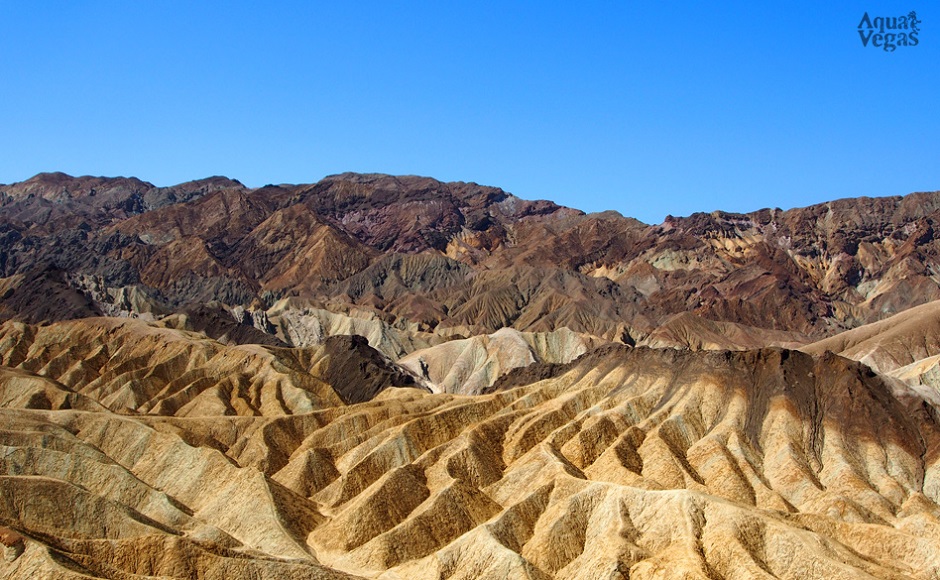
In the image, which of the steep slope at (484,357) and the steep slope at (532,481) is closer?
the steep slope at (532,481)

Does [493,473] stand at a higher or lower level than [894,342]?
lower

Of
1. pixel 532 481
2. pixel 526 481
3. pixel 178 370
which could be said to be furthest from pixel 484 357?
pixel 532 481

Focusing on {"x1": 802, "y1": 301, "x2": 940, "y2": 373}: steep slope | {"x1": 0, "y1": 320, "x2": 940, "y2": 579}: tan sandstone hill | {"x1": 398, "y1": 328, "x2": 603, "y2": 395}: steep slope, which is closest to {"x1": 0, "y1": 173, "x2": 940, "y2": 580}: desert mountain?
{"x1": 0, "y1": 320, "x2": 940, "y2": 579}: tan sandstone hill

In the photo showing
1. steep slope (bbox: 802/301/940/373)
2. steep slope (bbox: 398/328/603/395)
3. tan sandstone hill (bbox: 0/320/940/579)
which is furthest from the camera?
steep slope (bbox: 398/328/603/395)

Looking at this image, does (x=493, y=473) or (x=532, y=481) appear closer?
(x=532, y=481)

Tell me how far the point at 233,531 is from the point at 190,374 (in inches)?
2327

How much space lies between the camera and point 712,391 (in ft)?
350

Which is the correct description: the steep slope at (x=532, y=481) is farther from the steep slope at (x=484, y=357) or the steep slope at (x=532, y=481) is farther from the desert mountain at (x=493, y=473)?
the steep slope at (x=484, y=357)

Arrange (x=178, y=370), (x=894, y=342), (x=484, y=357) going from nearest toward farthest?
(x=178, y=370) → (x=894, y=342) → (x=484, y=357)

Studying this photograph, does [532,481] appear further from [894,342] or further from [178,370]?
[894,342]

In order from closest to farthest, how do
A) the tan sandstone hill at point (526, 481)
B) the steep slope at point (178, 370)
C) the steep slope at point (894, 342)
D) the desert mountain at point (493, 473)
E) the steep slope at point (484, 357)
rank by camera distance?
the tan sandstone hill at point (526, 481)
the desert mountain at point (493, 473)
the steep slope at point (178, 370)
the steep slope at point (894, 342)
the steep slope at point (484, 357)

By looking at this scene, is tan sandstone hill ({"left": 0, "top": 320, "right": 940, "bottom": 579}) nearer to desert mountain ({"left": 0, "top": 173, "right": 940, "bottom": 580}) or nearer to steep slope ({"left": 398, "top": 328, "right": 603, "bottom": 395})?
desert mountain ({"left": 0, "top": 173, "right": 940, "bottom": 580})

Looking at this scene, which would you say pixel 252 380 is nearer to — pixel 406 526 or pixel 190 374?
pixel 190 374

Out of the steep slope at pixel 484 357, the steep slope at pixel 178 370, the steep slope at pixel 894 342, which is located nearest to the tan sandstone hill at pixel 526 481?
the steep slope at pixel 178 370
